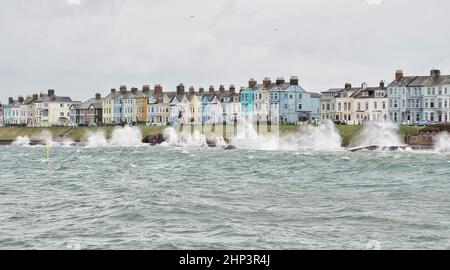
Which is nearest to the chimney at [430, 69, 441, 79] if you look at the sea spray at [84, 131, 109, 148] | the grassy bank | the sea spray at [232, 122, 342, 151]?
the sea spray at [232, 122, 342, 151]

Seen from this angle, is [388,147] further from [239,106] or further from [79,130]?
[79,130]

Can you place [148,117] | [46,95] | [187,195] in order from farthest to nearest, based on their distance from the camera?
[46,95]
[148,117]
[187,195]

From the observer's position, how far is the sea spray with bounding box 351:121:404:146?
96.3 meters

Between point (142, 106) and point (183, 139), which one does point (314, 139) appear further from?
point (142, 106)

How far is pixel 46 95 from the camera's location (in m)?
199

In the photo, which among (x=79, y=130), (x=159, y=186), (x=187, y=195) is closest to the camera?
(x=187, y=195)

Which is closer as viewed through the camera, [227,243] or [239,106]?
[227,243]

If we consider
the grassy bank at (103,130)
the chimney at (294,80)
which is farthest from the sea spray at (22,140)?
the chimney at (294,80)

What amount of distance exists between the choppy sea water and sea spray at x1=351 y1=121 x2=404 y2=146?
42340mm

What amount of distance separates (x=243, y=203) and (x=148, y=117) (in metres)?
138

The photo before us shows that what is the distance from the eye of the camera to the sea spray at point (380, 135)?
96.3 m
